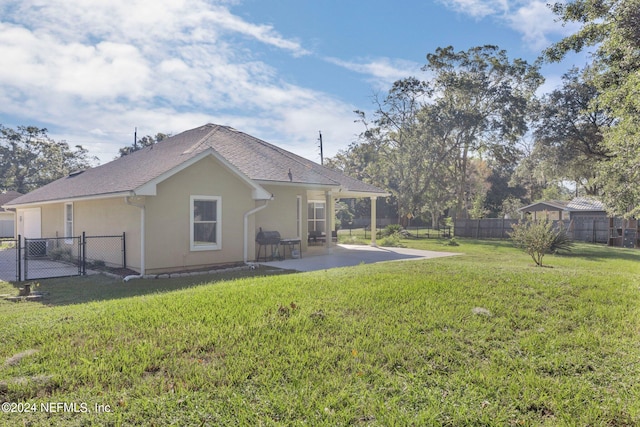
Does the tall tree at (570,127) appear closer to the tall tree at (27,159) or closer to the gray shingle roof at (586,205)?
the gray shingle roof at (586,205)

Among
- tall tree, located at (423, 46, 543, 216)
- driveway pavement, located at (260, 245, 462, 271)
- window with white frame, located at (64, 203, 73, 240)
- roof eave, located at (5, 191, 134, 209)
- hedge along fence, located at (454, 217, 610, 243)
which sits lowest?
driveway pavement, located at (260, 245, 462, 271)

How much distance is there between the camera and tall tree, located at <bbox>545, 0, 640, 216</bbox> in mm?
9516

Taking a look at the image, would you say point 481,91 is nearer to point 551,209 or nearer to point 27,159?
point 551,209

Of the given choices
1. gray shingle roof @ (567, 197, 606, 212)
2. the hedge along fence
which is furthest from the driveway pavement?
gray shingle roof @ (567, 197, 606, 212)

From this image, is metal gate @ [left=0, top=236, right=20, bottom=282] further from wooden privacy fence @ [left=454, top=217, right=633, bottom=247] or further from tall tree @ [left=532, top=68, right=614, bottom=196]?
tall tree @ [left=532, top=68, right=614, bottom=196]

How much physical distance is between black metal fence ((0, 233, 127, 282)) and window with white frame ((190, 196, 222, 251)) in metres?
2.10

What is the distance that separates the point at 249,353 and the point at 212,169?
863 cm

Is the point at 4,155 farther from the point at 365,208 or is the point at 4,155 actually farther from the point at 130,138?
the point at 365,208

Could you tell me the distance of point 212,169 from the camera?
11875 mm

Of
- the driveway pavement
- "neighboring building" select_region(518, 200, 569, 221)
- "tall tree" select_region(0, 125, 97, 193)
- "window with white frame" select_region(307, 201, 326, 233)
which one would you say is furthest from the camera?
"tall tree" select_region(0, 125, 97, 193)

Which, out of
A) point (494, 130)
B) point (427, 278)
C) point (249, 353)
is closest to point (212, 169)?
point (427, 278)

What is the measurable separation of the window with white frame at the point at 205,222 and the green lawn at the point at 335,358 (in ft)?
17.0

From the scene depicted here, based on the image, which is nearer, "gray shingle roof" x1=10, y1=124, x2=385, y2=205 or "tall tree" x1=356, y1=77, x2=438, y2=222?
"gray shingle roof" x1=10, y1=124, x2=385, y2=205

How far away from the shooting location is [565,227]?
25578 millimetres
